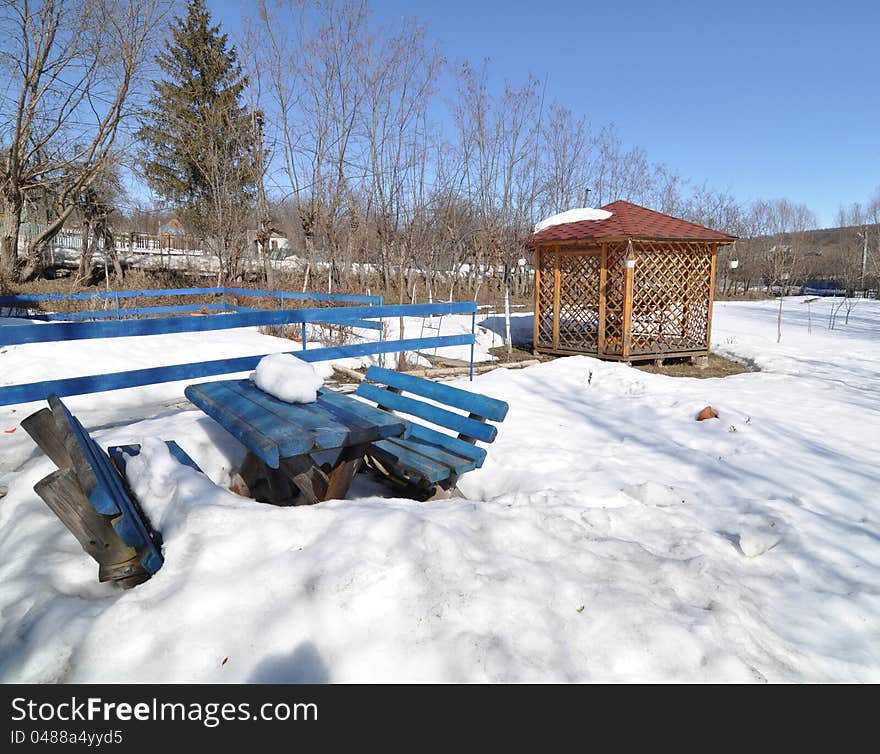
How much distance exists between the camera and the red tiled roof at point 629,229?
9.79 meters

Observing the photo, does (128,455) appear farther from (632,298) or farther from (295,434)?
(632,298)

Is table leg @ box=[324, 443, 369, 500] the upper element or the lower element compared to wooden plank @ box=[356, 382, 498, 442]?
lower

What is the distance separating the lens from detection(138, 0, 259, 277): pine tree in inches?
603

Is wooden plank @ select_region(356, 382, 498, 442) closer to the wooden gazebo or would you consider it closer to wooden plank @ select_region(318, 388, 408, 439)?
wooden plank @ select_region(318, 388, 408, 439)

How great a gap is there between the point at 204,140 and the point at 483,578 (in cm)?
1770

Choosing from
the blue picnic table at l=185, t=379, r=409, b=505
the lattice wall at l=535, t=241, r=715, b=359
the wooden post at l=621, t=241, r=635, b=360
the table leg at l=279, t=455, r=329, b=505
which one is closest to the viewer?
the blue picnic table at l=185, t=379, r=409, b=505

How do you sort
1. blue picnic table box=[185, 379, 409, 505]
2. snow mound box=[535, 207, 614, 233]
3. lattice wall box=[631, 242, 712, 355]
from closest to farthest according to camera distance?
blue picnic table box=[185, 379, 409, 505], lattice wall box=[631, 242, 712, 355], snow mound box=[535, 207, 614, 233]

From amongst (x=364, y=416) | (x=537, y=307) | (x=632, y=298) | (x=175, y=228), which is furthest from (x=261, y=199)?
(x=175, y=228)

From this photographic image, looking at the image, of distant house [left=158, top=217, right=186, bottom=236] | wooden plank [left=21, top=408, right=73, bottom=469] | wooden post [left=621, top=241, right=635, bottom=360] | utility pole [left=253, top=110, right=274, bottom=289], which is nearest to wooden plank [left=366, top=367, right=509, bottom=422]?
wooden plank [left=21, top=408, right=73, bottom=469]

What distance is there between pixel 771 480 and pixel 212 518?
3.37 meters

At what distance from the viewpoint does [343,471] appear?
267cm

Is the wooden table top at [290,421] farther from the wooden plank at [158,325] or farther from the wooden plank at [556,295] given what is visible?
the wooden plank at [556,295]

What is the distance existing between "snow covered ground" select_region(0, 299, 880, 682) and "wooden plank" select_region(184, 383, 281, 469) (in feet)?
0.72
